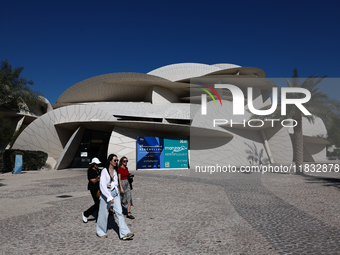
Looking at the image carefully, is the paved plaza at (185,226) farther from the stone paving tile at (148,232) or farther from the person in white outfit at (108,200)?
the person in white outfit at (108,200)

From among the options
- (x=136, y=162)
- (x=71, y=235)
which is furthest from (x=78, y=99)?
(x=71, y=235)

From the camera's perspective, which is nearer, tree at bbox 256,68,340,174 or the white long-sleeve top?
the white long-sleeve top

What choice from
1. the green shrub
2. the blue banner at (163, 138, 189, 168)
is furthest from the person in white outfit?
the green shrub

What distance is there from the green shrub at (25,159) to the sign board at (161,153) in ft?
24.9

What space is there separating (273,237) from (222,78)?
33424 millimetres

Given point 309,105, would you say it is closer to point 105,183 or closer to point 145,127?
point 145,127

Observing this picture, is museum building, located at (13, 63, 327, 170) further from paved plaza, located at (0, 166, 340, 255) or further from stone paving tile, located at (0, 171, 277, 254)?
stone paving tile, located at (0, 171, 277, 254)

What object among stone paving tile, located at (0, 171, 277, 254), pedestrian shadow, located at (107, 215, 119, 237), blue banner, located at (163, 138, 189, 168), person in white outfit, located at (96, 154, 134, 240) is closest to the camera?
stone paving tile, located at (0, 171, 277, 254)

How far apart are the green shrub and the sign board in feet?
24.9

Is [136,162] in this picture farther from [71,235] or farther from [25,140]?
[71,235]

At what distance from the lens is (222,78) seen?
119 ft

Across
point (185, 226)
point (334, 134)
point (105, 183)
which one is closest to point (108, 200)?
point (105, 183)

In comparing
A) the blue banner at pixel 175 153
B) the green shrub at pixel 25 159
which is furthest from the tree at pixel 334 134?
the green shrub at pixel 25 159

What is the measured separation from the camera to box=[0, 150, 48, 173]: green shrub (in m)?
18.9
